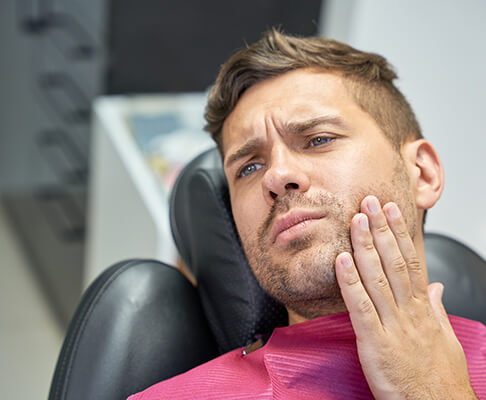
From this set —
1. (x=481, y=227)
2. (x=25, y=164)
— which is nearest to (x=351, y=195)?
(x=481, y=227)

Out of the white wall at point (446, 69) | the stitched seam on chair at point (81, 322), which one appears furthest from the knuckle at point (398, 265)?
the white wall at point (446, 69)

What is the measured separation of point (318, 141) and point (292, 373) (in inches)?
16.2

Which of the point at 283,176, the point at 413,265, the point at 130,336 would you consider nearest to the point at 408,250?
the point at 413,265

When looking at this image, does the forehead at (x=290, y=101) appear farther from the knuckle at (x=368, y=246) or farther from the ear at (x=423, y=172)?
the knuckle at (x=368, y=246)

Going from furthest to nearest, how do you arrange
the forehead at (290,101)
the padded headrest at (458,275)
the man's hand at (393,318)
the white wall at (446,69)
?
the white wall at (446,69) → the padded headrest at (458,275) → the forehead at (290,101) → the man's hand at (393,318)

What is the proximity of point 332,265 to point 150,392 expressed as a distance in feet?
1.20

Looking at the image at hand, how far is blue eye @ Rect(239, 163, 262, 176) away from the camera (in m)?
1.16

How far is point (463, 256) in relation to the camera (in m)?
1.33

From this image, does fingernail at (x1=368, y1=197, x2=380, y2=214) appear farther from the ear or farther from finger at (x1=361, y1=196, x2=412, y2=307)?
the ear

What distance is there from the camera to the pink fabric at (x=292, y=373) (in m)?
0.95

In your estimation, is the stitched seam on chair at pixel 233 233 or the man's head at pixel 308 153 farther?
the stitched seam on chair at pixel 233 233

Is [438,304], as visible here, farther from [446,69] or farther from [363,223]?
[446,69]

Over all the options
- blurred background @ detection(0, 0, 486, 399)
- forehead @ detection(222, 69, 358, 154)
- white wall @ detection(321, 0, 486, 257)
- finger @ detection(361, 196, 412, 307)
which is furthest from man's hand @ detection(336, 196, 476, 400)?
white wall @ detection(321, 0, 486, 257)

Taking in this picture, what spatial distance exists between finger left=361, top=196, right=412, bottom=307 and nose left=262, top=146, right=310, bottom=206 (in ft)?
0.46
